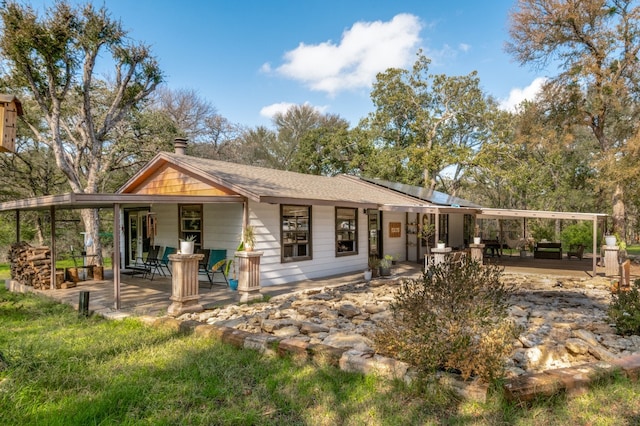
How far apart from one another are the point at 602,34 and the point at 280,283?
1601 centimetres

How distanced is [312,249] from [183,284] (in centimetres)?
430

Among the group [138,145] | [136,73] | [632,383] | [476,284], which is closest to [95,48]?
[136,73]

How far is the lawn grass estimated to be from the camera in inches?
109

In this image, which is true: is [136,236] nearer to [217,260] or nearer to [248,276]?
[217,260]

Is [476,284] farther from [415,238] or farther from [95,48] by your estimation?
[95,48]

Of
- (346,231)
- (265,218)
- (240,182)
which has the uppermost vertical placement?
(240,182)

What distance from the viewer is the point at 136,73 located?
551 inches

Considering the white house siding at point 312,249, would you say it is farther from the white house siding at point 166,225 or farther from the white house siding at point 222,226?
the white house siding at point 166,225

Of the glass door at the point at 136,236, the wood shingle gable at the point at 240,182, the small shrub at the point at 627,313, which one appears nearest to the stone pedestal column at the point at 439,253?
the wood shingle gable at the point at 240,182

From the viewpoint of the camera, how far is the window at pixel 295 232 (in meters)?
9.30

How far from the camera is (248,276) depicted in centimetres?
727

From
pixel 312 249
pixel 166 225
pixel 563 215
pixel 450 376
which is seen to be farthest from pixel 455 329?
pixel 563 215

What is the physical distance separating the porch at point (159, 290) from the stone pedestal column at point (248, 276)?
306 millimetres

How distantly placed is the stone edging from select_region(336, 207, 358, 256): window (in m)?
6.56
